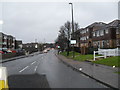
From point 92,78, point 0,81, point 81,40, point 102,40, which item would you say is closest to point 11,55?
point 102,40

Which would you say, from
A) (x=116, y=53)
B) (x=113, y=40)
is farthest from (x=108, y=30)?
(x=116, y=53)

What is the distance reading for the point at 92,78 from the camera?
10.7 metres

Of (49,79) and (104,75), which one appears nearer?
(49,79)

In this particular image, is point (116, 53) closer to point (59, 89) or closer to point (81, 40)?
point (59, 89)

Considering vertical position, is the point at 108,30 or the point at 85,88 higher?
the point at 108,30

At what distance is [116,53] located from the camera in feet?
75.4

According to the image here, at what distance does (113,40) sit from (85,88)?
125ft

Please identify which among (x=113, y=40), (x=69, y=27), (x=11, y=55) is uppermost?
(x=69, y=27)

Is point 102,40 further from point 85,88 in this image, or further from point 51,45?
point 51,45

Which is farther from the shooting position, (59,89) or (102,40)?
(102,40)

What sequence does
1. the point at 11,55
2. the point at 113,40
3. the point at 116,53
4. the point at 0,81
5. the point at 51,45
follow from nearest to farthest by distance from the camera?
the point at 0,81
the point at 116,53
the point at 11,55
the point at 113,40
the point at 51,45

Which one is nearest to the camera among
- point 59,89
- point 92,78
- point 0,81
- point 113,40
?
point 0,81

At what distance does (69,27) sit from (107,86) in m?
41.3

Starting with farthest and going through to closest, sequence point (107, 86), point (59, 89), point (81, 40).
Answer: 1. point (81, 40)
2. point (107, 86)
3. point (59, 89)
